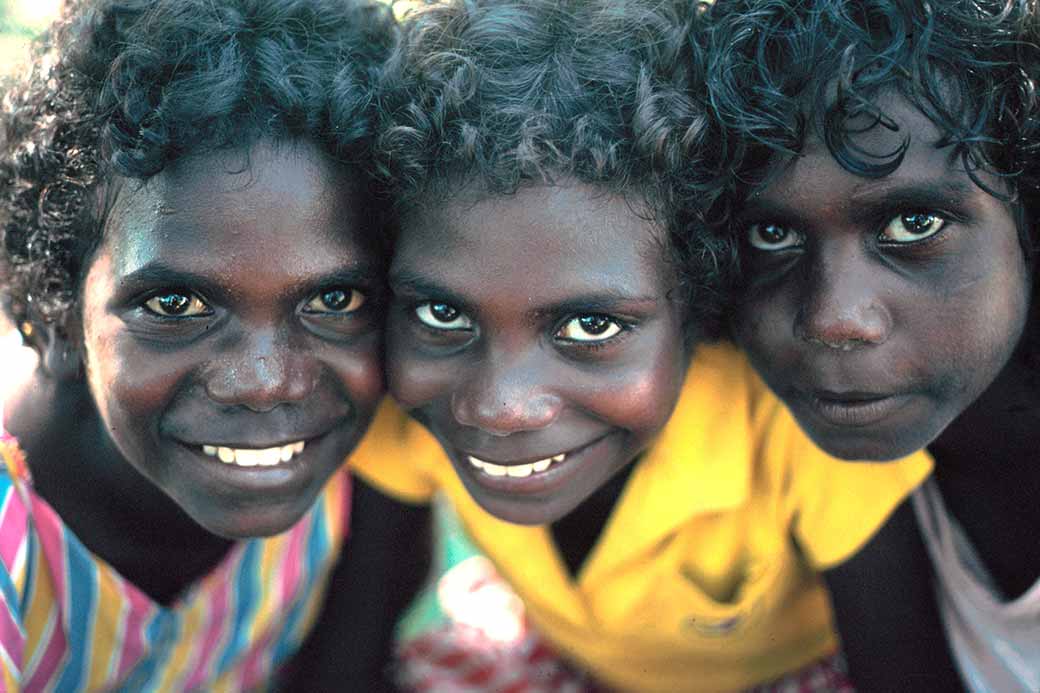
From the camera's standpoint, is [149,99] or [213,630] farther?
[213,630]

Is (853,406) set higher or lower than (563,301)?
lower

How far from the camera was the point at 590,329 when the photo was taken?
154 cm

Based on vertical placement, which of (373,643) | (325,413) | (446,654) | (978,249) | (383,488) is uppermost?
(978,249)

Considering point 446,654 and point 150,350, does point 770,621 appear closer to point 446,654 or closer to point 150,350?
point 446,654

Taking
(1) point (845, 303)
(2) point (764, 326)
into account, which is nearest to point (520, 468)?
(2) point (764, 326)

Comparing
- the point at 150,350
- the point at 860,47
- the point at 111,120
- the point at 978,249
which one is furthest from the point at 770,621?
the point at 111,120

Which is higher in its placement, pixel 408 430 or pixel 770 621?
pixel 408 430

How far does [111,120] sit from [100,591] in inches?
27.7

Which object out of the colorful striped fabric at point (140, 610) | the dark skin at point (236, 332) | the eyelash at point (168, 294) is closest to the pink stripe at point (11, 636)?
the colorful striped fabric at point (140, 610)

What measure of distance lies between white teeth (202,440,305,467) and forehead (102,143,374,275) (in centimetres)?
26

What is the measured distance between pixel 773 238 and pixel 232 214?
684mm

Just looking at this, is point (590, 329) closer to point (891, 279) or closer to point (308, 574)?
point (891, 279)

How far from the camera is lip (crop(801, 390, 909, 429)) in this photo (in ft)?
5.09

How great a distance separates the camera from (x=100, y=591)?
1.77 m
